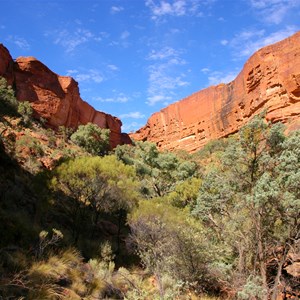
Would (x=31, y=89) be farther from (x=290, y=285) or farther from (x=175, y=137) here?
(x=290, y=285)

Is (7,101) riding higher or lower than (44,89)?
lower

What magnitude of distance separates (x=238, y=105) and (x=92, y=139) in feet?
79.4

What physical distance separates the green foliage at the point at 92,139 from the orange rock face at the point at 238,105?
19481 mm

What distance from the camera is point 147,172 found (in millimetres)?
26578

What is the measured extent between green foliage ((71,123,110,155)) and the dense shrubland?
69.5 feet

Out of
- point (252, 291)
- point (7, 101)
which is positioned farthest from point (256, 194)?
point (7, 101)

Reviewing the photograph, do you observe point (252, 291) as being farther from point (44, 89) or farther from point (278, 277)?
point (44, 89)

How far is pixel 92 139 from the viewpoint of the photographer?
37812 mm

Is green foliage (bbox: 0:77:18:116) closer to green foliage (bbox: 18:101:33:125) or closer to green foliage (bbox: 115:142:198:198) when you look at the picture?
green foliage (bbox: 18:101:33:125)

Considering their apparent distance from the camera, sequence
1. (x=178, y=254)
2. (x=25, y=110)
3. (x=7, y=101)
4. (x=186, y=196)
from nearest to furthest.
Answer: (x=178, y=254)
(x=186, y=196)
(x=7, y=101)
(x=25, y=110)

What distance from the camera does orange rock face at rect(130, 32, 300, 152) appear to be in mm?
38906

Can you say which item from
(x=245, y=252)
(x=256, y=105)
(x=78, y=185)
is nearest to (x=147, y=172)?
(x=78, y=185)

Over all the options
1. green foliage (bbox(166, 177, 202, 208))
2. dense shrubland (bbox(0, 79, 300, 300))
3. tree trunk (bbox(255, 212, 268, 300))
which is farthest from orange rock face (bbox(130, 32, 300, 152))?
tree trunk (bbox(255, 212, 268, 300))

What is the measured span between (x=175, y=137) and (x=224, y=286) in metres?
54.3
